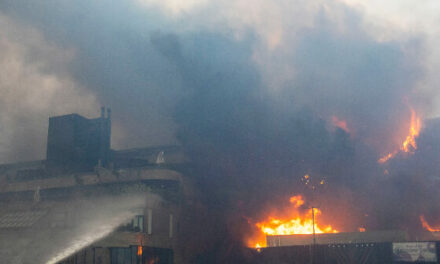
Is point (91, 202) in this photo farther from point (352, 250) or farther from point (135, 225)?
point (352, 250)

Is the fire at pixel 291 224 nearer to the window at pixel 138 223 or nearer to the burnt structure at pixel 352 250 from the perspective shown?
the burnt structure at pixel 352 250

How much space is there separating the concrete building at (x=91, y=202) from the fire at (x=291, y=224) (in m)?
12.3

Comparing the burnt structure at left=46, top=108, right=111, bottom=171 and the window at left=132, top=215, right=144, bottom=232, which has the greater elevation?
the burnt structure at left=46, top=108, right=111, bottom=171

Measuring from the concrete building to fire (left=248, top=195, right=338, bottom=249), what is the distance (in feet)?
40.2

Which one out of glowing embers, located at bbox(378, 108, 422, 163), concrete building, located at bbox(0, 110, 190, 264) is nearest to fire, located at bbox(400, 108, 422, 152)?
glowing embers, located at bbox(378, 108, 422, 163)

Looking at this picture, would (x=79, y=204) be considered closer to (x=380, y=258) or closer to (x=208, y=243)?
(x=208, y=243)

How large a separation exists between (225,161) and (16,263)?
29.9 m

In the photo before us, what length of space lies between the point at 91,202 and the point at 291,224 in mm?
31608

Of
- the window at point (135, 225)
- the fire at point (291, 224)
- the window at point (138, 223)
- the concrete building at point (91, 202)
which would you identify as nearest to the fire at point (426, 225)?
the fire at point (291, 224)

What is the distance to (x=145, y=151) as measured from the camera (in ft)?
282

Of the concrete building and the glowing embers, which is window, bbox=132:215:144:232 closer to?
the concrete building

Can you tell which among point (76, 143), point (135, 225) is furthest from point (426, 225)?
point (76, 143)

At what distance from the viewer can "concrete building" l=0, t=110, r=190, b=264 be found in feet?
177

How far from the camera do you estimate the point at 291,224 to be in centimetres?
6612
